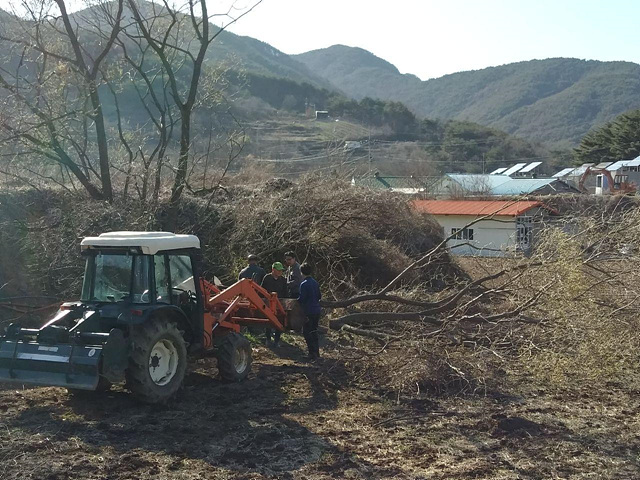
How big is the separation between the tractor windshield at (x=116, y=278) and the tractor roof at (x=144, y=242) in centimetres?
14

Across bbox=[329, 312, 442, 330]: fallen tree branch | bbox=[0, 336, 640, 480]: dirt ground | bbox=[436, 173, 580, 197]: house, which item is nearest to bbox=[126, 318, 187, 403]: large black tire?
bbox=[0, 336, 640, 480]: dirt ground

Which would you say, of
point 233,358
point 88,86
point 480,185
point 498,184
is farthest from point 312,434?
point 498,184

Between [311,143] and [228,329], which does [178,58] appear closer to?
[228,329]

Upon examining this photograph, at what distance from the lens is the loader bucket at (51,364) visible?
700 cm

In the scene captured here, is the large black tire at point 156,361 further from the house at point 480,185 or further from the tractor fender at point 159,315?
the house at point 480,185

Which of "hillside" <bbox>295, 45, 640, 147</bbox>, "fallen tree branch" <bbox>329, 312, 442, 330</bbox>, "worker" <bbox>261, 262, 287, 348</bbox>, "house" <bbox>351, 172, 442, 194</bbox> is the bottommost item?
"fallen tree branch" <bbox>329, 312, 442, 330</bbox>

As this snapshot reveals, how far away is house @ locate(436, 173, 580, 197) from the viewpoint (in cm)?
4134

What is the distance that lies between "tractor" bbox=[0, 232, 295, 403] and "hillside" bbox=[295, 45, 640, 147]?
11311 cm

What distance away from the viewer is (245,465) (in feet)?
20.0

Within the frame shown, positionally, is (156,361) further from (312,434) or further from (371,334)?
(371,334)

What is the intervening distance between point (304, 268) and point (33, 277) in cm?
601

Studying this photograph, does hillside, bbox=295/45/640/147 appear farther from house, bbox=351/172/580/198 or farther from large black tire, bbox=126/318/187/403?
large black tire, bbox=126/318/187/403

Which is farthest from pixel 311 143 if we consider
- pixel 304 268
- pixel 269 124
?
pixel 304 268

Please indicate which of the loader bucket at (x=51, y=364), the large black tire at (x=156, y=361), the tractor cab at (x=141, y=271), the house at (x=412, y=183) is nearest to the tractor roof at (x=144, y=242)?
the tractor cab at (x=141, y=271)
